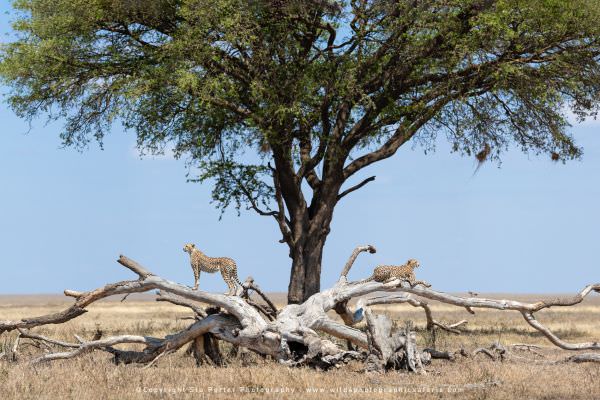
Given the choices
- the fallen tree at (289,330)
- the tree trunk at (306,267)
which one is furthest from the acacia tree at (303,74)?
the fallen tree at (289,330)

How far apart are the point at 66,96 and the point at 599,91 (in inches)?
724

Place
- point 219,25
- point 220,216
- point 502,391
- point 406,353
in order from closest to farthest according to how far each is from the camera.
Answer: point 502,391 < point 406,353 < point 219,25 < point 220,216

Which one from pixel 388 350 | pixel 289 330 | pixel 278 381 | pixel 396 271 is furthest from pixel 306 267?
pixel 278 381

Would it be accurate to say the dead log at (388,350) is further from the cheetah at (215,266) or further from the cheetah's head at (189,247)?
the cheetah's head at (189,247)

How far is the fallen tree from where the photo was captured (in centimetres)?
1530

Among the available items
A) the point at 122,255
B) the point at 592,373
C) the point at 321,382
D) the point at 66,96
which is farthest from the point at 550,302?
the point at 66,96

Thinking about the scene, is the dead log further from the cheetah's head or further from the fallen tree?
the cheetah's head

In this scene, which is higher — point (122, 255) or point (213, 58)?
point (213, 58)

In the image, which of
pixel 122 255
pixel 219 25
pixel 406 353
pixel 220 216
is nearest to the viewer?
pixel 406 353

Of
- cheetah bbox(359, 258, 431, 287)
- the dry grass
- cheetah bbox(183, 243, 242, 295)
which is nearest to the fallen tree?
the dry grass

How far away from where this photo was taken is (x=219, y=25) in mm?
25688

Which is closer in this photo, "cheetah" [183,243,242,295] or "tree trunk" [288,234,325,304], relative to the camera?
"cheetah" [183,243,242,295]

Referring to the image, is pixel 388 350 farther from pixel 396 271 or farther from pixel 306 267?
pixel 306 267

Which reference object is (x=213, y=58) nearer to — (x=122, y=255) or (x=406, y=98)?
(x=406, y=98)
